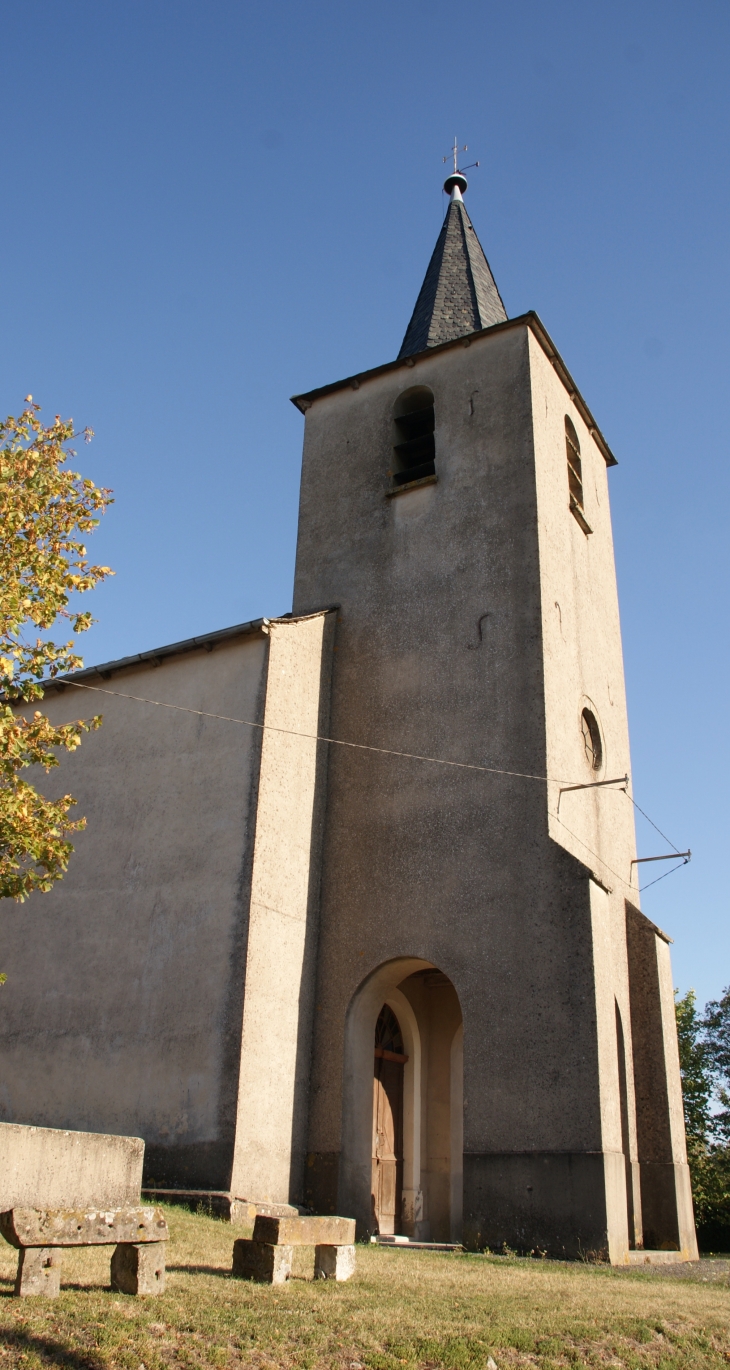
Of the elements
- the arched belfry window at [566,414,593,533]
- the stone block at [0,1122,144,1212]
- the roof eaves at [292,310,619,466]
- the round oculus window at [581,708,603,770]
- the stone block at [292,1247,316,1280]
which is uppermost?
the roof eaves at [292,310,619,466]

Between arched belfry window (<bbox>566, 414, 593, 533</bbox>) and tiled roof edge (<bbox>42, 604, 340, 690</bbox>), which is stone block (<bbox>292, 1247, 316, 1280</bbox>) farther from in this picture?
arched belfry window (<bbox>566, 414, 593, 533</bbox>)

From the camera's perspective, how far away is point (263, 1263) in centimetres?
699

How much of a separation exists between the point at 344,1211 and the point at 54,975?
15.7ft

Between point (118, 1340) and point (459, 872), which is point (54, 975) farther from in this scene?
point (118, 1340)

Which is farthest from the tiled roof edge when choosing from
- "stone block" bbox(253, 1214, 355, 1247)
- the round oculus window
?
"stone block" bbox(253, 1214, 355, 1247)

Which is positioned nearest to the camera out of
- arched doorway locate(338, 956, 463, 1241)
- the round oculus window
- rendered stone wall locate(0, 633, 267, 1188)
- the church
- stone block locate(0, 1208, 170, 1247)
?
stone block locate(0, 1208, 170, 1247)

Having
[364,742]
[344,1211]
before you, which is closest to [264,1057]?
[344,1211]

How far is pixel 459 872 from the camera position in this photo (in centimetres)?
1251

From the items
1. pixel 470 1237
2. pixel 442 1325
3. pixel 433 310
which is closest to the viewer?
pixel 442 1325

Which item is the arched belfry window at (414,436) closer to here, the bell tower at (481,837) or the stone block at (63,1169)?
the bell tower at (481,837)

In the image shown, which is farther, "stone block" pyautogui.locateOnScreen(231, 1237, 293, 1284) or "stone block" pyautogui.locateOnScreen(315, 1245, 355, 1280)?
"stone block" pyautogui.locateOnScreen(315, 1245, 355, 1280)

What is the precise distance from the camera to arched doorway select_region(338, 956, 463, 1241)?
12742 millimetres

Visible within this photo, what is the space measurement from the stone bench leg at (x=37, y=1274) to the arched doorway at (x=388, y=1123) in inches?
326

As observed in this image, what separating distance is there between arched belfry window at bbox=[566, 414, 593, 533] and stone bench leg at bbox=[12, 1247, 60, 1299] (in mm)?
13185
